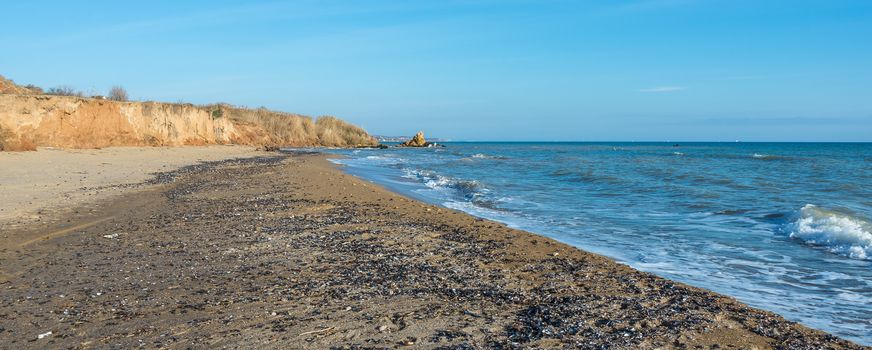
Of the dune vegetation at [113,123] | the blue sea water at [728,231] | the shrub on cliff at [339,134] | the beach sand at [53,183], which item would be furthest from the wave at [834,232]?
the shrub on cliff at [339,134]

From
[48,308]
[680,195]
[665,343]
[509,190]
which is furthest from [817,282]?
[509,190]

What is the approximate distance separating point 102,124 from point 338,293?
3626 cm

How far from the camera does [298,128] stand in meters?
75.2

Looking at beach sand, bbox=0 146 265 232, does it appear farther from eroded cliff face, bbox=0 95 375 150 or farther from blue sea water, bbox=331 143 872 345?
blue sea water, bbox=331 143 872 345

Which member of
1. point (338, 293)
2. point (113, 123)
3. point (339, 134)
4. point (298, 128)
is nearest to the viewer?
point (338, 293)

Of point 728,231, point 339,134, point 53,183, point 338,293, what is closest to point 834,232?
point 728,231

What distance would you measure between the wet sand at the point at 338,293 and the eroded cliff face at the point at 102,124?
23.5m

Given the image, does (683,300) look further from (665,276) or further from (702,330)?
(665,276)

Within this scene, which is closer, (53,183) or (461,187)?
(53,183)

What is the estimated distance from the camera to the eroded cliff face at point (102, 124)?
2922 centimetres

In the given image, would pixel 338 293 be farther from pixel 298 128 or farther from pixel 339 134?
pixel 339 134

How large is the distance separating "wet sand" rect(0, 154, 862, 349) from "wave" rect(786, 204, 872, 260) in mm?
3942

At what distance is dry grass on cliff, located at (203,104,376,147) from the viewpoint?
68.8 metres

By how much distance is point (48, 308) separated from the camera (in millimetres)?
4789
